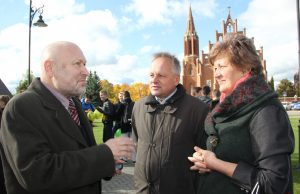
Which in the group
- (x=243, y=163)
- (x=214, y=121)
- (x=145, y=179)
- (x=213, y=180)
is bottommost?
(x=145, y=179)

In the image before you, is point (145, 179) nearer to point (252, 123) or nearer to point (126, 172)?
point (252, 123)

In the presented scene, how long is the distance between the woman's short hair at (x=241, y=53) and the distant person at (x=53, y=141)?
973mm

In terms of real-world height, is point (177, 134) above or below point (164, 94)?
below

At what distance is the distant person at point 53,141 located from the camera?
6.50 ft

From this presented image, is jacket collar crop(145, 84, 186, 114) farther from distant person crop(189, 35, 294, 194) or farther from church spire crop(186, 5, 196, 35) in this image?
church spire crop(186, 5, 196, 35)

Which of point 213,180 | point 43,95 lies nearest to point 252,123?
point 213,180

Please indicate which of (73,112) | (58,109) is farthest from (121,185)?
(58,109)

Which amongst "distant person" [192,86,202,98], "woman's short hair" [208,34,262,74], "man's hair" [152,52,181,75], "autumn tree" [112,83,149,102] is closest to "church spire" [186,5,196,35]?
"autumn tree" [112,83,149,102]

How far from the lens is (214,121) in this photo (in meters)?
2.45

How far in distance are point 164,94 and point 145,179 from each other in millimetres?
936

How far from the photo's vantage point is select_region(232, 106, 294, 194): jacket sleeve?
2.01m

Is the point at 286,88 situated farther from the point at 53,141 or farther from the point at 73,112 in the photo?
the point at 53,141

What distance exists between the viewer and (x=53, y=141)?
2.17 m

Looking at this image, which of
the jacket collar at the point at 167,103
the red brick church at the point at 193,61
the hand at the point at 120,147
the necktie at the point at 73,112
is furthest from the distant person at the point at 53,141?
the red brick church at the point at 193,61
